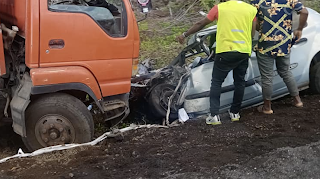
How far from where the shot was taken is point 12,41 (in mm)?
4898

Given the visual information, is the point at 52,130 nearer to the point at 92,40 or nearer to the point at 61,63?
the point at 61,63

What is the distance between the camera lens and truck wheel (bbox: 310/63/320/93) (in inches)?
258

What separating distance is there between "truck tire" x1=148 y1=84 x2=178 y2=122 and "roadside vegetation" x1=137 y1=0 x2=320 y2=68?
7.78 feet

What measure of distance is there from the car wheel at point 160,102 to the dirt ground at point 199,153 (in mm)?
455

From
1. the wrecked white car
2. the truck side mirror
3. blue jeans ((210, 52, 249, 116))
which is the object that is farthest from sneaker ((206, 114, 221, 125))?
the truck side mirror

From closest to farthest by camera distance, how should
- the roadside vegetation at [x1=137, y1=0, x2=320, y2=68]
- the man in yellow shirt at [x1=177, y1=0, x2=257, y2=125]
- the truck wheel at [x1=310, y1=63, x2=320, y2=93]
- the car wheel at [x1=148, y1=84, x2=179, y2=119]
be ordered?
the man in yellow shirt at [x1=177, y1=0, x2=257, y2=125], the car wheel at [x1=148, y1=84, x2=179, y2=119], the truck wheel at [x1=310, y1=63, x2=320, y2=93], the roadside vegetation at [x1=137, y1=0, x2=320, y2=68]

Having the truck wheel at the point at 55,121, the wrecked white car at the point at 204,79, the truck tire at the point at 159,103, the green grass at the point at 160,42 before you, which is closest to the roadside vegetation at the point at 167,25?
the green grass at the point at 160,42

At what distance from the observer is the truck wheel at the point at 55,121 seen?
4.88 meters

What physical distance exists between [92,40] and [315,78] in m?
3.66

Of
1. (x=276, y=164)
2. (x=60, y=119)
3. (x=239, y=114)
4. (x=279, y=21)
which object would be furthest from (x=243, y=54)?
(x=60, y=119)

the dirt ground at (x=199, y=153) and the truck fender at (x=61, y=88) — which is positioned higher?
the truck fender at (x=61, y=88)

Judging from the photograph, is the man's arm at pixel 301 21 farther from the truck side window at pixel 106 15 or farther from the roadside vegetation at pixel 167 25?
the roadside vegetation at pixel 167 25

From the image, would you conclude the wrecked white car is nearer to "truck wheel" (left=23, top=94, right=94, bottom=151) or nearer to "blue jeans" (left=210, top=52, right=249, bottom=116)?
"blue jeans" (left=210, top=52, right=249, bottom=116)

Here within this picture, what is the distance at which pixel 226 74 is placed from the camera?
18.2 ft
